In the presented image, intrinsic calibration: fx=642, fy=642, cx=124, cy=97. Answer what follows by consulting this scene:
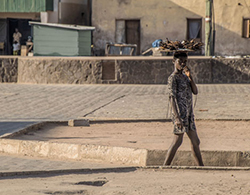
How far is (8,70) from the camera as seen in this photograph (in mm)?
21188

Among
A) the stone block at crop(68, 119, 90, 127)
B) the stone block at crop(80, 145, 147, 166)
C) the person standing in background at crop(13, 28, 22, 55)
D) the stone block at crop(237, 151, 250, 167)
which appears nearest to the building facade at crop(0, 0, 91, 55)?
the person standing in background at crop(13, 28, 22, 55)

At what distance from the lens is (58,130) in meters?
11.1

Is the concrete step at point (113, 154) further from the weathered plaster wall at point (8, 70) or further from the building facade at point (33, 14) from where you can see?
the building facade at point (33, 14)

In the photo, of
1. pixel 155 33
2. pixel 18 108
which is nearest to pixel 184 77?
pixel 18 108

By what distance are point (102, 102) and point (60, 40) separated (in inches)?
526

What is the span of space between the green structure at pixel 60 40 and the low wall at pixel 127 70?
6.94m

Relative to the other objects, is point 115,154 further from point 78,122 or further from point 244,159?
point 78,122

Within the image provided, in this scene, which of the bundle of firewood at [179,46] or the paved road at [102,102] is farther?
the paved road at [102,102]

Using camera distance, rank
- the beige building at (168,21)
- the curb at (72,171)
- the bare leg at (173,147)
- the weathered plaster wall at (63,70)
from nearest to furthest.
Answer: the curb at (72,171) → the bare leg at (173,147) → the weathered plaster wall at (63,70) → the beige building at (168,21)

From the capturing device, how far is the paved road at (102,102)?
12.8 meters

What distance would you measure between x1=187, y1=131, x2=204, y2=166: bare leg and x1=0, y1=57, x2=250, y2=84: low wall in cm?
1229

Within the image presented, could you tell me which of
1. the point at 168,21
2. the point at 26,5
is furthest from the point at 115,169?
the point at 26,5

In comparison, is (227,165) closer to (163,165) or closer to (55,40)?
(163,165)

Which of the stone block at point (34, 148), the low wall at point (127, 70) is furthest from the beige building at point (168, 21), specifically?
the stone block at point (34, 148)
